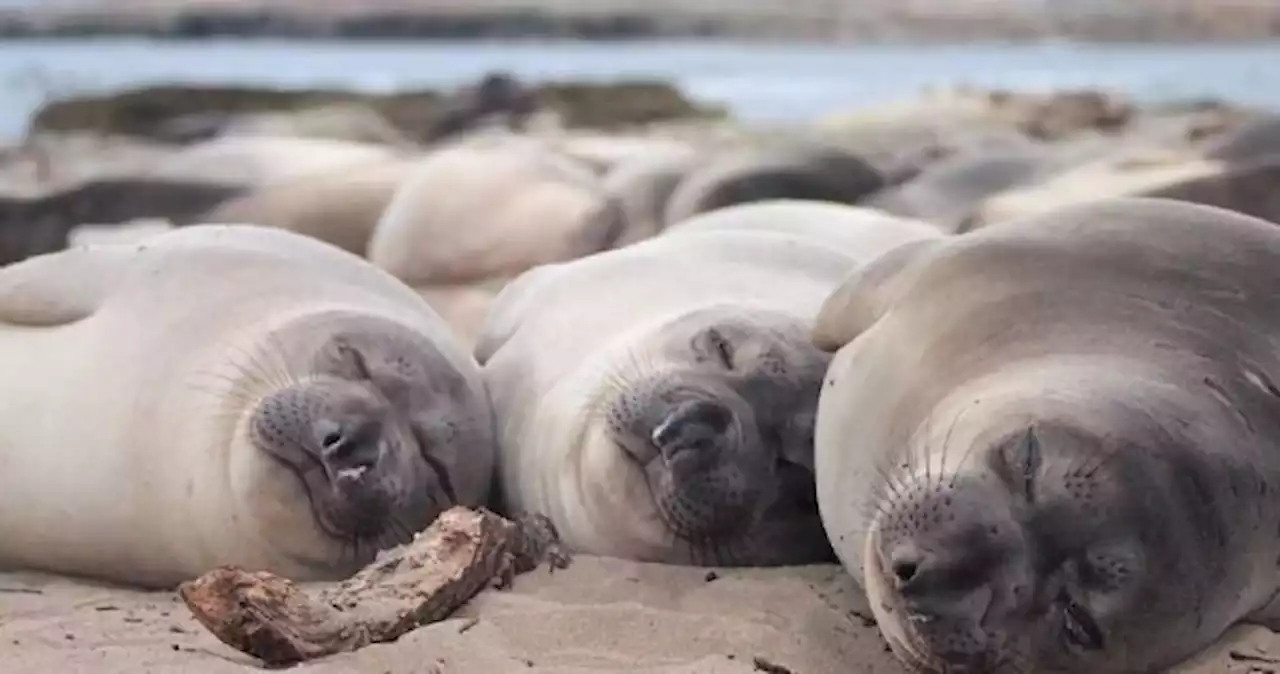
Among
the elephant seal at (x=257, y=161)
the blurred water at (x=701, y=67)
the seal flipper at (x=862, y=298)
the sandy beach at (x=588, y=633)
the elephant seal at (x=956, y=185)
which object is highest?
the seal flipper at (x=862, y=298)

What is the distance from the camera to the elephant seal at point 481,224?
527 centimetres

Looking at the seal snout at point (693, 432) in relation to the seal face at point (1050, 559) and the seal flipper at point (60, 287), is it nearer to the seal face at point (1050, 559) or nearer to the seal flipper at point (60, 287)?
the seal face at point (1050, 559)

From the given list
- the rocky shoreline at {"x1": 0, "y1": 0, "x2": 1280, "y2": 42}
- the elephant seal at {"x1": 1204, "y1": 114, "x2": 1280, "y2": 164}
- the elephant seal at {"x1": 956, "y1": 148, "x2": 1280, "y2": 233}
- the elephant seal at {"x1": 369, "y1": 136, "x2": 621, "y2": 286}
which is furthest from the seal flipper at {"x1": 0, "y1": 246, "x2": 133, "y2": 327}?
the rocky shoreline at {"x1": 0, "y1": 0, "x2": 1280, "y2": 42}

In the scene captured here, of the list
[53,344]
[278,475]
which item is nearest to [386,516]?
[278,475]

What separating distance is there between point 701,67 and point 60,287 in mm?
13615

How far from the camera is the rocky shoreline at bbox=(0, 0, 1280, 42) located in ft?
47.8

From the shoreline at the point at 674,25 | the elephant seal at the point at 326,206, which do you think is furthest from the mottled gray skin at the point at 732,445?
the shoreline at the point at 674,25

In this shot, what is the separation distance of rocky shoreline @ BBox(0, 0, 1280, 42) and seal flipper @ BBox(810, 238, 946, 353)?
11691 mm

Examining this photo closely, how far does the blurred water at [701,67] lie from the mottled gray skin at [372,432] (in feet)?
31.0

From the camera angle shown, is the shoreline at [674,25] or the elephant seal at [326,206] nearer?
the elephant seal at [326,206]

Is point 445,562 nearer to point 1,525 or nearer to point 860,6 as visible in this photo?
point 1,525

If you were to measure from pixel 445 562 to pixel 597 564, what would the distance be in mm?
307

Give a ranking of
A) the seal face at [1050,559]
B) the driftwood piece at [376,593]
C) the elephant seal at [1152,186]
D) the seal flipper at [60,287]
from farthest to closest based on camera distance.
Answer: the elephant seal at [1152,186], the seal flipper at [60,287], the driftwood piece at [376,593], the seal face at [1050,559]

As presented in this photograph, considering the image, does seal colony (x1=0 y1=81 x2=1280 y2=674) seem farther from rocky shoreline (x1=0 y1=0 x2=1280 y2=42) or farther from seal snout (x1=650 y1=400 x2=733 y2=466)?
rocky shoreline (x1=0 y1=0 x2=1280 y2=42)
